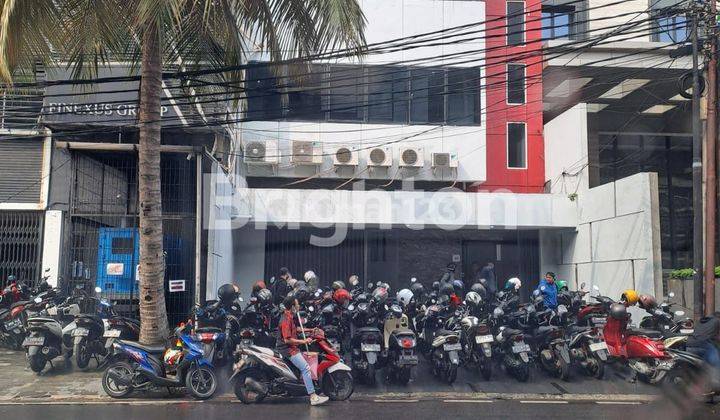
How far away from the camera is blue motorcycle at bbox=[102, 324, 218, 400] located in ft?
27.6

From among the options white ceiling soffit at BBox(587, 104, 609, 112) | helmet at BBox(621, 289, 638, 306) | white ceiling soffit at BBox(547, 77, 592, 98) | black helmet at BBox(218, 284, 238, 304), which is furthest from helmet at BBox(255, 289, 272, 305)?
white ceiling soffit at BBox(587, 104, 609, 112)

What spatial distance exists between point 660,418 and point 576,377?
174 inches

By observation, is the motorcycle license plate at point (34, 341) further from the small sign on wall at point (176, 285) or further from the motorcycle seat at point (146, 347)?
the small sign on wall at point (176, 285)

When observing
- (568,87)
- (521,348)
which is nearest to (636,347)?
(521,348)

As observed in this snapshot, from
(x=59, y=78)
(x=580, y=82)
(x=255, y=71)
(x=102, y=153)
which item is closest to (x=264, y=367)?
(x=102, y=153)

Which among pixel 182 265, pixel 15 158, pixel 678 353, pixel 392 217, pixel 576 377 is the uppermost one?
pixel 15 158

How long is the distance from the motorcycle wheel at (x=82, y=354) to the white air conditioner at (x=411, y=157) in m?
9.89

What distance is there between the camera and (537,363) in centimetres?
1022

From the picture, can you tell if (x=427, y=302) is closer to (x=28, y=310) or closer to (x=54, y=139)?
(x=28, y=310)

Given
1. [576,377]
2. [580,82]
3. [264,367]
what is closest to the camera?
[264,367]

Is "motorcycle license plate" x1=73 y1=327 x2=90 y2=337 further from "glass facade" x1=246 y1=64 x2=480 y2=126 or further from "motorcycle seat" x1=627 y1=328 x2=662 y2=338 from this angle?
"motorcycle seat" x1=627 y1=328 x2=662 y2=338

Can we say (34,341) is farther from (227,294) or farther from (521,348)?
(521,348)

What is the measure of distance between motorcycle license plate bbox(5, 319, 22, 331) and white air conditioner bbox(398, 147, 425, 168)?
1022 cm

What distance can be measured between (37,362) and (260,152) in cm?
861
